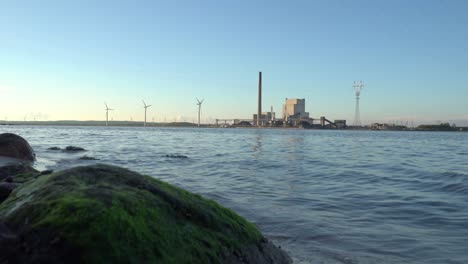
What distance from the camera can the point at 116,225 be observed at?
326 centimetres

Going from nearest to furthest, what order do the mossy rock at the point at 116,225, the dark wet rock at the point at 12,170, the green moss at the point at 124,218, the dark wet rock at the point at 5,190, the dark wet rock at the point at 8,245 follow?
1. the dark wet rock at the point at 8,245
2. the mossy rock at the point at 116,225
3. the green moss at the point at 124,218
4. the dark wet rock at the point at 5,190
5. the dark wet rock at the point at 12,170

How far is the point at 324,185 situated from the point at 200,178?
4699 millimetres

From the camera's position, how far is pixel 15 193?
13.7ft

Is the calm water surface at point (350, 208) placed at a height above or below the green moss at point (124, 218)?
below

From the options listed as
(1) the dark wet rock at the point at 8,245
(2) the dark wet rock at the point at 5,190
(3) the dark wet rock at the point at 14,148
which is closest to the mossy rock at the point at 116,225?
(1) the dark wet rock at the point at 8,245

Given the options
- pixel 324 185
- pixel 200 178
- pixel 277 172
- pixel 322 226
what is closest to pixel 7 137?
pixel 200 178

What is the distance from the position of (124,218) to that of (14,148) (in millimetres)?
15130

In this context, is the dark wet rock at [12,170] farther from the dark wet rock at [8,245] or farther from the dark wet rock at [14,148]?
the dark wet rock at [14,148]

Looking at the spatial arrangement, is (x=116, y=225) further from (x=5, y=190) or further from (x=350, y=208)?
(x=350, y=208)

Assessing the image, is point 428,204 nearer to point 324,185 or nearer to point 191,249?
point 324,185

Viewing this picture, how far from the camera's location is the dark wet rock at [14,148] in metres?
15.4

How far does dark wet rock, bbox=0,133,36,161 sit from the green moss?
1329 centimetres

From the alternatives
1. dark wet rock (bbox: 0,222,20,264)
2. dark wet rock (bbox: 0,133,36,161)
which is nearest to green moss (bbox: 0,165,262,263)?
dark wet rock (bbox: 0,222,20,264)

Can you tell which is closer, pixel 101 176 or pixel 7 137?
pixel 101 176
